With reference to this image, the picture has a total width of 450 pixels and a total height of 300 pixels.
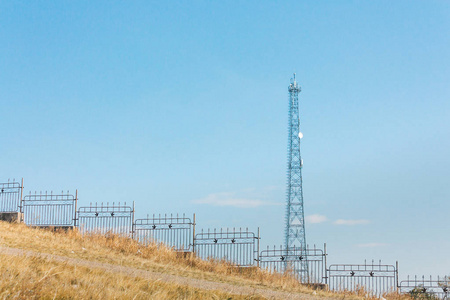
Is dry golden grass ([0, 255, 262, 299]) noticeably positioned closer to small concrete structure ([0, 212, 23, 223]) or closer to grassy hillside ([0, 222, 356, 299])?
grassy hillside ([0, 222, 356, 299])

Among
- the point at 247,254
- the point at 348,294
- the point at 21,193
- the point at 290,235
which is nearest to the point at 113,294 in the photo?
the point at 348,294

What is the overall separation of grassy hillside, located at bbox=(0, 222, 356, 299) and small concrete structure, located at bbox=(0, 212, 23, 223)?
5.82 ft

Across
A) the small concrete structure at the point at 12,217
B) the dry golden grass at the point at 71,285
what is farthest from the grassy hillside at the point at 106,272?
the small concrete structure at the point at 12,217

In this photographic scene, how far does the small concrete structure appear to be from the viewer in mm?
28622

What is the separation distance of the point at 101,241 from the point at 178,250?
3596 millimetres

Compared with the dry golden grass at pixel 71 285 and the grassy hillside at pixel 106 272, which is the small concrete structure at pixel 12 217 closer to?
the grassy hillside at pixel 106 272

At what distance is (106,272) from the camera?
13.3 metres

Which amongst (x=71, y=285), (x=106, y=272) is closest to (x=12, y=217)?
(x=106, y=272)

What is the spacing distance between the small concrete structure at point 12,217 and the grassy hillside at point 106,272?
69.8 inches

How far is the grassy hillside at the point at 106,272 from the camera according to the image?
980cm

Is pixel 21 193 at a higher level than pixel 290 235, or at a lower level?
higher

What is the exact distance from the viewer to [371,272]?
2530 centimetres

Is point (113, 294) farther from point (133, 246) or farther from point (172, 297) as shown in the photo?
point (133, 246)

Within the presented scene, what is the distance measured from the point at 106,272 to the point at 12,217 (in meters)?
17.8
